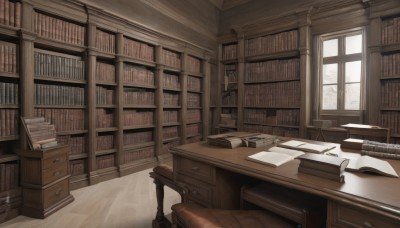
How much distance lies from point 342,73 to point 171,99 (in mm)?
2991

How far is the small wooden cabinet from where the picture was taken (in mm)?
2061

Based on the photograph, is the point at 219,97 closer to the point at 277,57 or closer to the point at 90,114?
the point at 277,57

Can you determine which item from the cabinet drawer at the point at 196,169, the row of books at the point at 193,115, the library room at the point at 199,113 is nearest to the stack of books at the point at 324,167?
the library room at the point at 199,113

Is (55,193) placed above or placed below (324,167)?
below

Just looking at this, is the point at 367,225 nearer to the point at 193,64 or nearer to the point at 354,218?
the point at 354,218

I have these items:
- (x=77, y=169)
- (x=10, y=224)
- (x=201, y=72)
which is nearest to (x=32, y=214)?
(x=10, y=224)

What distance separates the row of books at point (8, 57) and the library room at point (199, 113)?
0.04 ft

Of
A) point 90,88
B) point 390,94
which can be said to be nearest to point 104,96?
point 90,88

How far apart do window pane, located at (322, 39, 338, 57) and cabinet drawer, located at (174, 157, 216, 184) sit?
3.46m

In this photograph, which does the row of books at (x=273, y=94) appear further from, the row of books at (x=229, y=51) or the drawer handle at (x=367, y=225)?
the drawer handle at (x=367, y=225)

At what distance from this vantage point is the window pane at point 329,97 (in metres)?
3.65

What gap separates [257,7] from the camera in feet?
14.3

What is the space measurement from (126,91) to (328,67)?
136 inches

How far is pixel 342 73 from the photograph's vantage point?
3.55 meters
